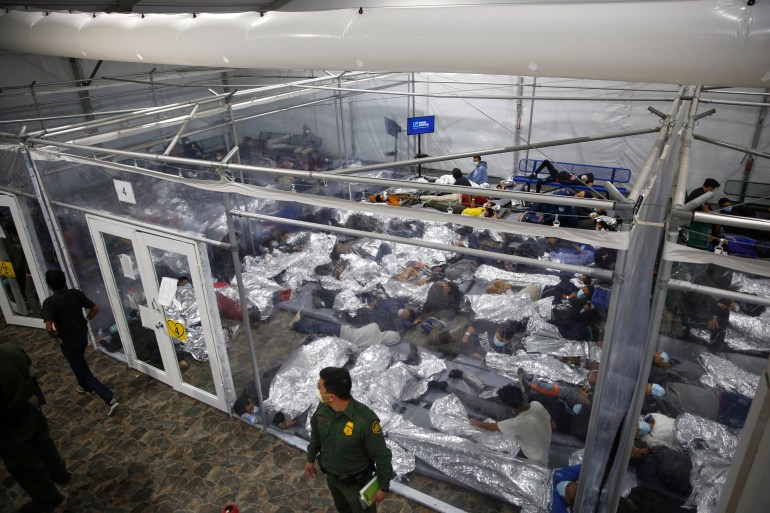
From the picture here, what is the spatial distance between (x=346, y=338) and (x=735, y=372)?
2.97m

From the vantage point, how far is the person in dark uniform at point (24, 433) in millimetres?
3217

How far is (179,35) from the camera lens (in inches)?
157

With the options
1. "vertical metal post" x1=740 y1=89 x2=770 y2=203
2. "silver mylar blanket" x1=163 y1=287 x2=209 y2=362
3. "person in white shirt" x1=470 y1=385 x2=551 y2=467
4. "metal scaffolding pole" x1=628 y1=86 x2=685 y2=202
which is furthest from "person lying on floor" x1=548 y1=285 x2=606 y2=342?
"vertical metal post" x1=740 y1=89 x2=770 y2=203

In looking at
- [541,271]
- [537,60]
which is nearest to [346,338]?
[541,271]

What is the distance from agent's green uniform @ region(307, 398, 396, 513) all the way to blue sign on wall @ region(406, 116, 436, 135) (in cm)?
828

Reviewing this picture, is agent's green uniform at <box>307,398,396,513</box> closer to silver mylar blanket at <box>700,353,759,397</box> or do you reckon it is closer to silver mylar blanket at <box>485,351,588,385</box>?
silver mylar blanket at <box>485,351,588,385</box>

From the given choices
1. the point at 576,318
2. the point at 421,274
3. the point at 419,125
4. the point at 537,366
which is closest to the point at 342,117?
the point at 419,125

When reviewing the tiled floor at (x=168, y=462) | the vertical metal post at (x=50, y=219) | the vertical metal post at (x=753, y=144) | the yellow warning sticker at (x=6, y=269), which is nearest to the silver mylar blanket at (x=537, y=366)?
the tiled floor at (x=168, y=462)

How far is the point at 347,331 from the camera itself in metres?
4.41

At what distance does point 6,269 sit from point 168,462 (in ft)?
11.3

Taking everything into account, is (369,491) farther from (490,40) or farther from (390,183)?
(490,40)

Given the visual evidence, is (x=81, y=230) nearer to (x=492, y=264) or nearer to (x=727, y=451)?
(x=492, y=264)

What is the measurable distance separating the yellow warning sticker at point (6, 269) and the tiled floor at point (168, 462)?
149 centimetres

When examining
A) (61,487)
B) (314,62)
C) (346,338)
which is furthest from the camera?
(346,338)
